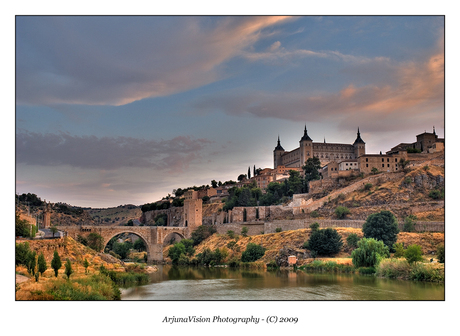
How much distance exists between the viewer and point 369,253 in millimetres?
23234

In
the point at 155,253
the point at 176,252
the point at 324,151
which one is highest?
the point at 324,151

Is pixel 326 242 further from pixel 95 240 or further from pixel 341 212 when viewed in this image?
→ pixel 95 240

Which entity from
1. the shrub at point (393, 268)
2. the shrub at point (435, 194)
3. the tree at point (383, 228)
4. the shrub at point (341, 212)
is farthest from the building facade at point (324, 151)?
the shrub at point (393, 268)

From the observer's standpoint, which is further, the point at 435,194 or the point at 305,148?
the point at 305,148

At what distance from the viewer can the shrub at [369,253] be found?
22.9 metres

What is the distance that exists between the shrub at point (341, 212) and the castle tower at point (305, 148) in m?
28.4

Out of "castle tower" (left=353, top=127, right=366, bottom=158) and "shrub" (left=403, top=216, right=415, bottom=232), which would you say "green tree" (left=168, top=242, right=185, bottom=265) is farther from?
"castle tower" (left=353, top=127, right=366, bottom=158)

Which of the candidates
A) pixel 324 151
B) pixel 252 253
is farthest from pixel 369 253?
pixel 324 151

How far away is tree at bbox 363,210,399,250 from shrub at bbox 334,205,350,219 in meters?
8.79

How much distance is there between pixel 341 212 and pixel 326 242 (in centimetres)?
820

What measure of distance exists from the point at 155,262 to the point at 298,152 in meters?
34.5

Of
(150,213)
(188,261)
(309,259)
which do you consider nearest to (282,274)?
(309,259)

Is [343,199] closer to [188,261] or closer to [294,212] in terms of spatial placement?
[294,212]

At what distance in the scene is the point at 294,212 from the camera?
131ft
